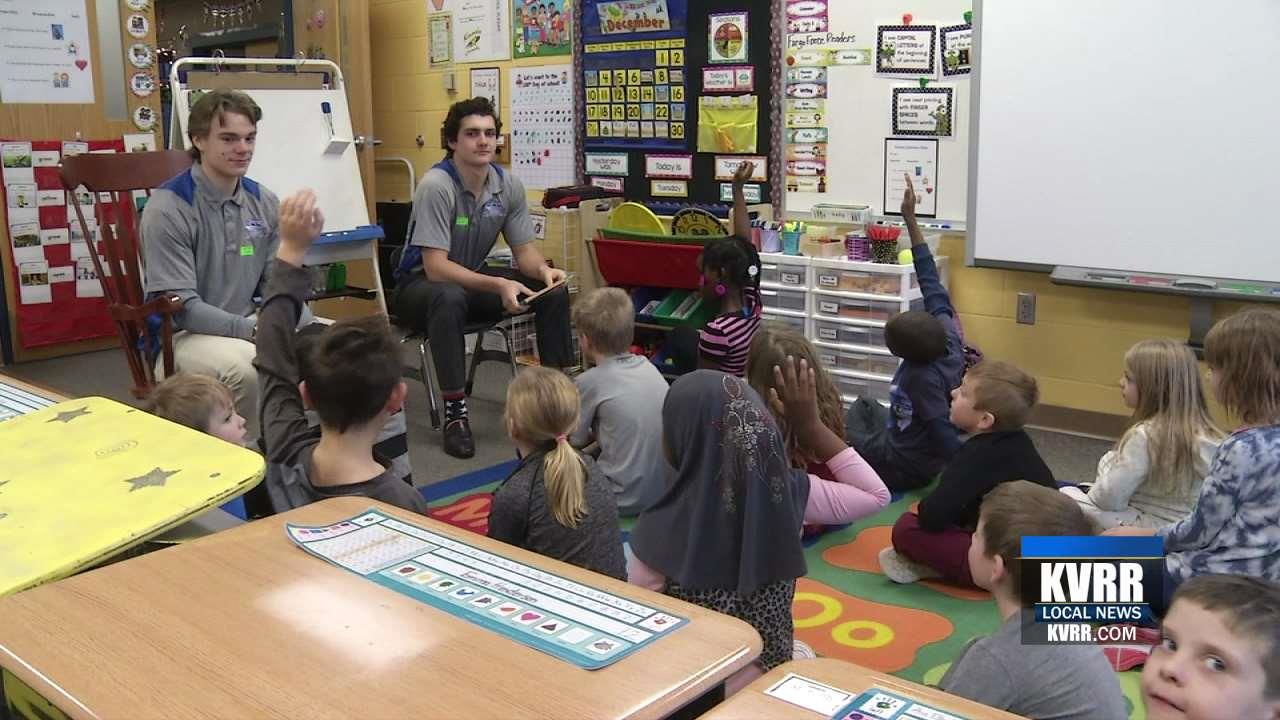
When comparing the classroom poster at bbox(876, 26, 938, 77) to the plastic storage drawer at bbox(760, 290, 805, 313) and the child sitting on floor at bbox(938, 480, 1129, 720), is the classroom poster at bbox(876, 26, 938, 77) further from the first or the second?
the child sitting on floor at bbox(938, 480, 1129, 720)

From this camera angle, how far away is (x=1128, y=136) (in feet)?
12.4

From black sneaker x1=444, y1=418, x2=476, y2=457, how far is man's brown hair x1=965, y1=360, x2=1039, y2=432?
74.1 inches

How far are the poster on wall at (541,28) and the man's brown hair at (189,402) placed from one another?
146 inches

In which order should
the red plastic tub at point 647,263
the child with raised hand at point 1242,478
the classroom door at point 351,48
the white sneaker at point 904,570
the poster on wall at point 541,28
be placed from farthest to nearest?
the classroom door at point 351,48 → the poster on wall at point 541,28 → the red plastic tub at point 647,263 → the white sneaker at point 904,570 → the child with raised hand at point 1242,478

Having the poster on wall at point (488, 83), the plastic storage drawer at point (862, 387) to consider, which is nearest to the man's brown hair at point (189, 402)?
the plastic storage drawer at point (862, 387)

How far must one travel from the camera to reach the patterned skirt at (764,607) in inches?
76.4

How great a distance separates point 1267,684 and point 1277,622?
54 mm

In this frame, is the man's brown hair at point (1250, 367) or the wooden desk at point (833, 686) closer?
the wooden desk at point (833, 686)

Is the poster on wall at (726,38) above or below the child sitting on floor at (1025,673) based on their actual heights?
above

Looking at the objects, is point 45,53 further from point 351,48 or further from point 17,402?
point 17,402

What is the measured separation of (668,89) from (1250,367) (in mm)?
3296

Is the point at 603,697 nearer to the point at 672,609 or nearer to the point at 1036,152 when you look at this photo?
the point at 672,609

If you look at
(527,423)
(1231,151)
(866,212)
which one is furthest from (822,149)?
(527,423)

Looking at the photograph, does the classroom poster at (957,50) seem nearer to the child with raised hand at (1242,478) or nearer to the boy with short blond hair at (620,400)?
the boy with short blond hair at (620,400)
